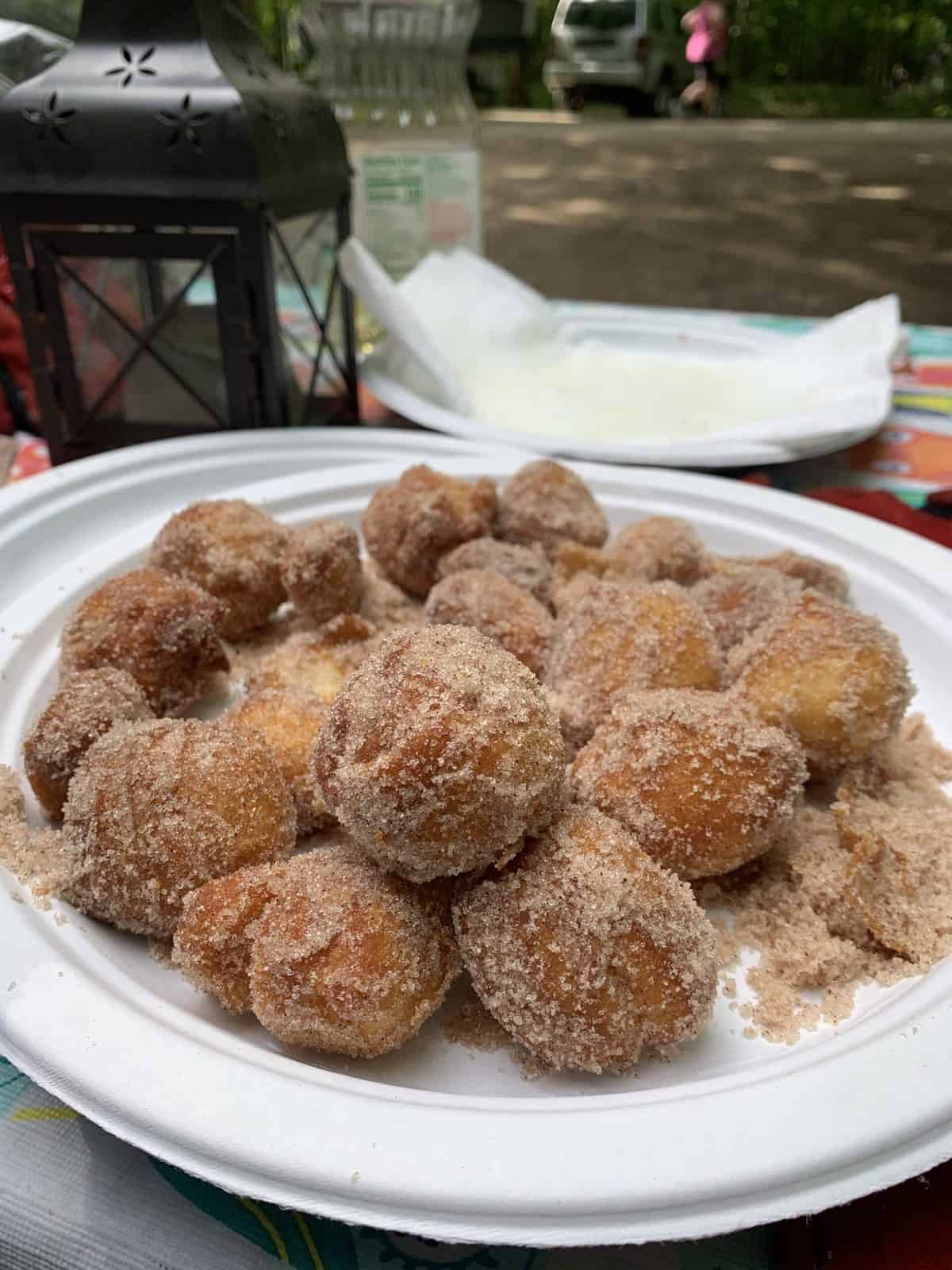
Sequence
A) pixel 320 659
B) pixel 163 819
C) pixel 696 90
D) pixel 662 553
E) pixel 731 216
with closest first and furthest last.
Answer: pixel 163 819, pixel 320 659, pixel 662 553, pixel 731 216, pixel 696 90

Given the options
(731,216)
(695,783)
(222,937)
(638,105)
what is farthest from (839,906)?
(638,105)

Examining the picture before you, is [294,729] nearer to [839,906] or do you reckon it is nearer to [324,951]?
[324,951]

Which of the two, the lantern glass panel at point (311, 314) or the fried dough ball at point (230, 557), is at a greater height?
the lantern glass panel at point (311, 314)

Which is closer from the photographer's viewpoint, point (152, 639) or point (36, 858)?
point (36, 858)

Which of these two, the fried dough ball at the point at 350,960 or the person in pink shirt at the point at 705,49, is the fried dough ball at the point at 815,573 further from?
the person in pink shirt at the point at 705,49

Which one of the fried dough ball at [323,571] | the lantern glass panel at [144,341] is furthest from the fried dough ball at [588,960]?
the lantern glass panel at [144,341]

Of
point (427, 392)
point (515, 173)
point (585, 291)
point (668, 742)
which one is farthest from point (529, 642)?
point (515, 173)

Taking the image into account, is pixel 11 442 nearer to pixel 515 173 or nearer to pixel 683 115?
pixel 515 173
